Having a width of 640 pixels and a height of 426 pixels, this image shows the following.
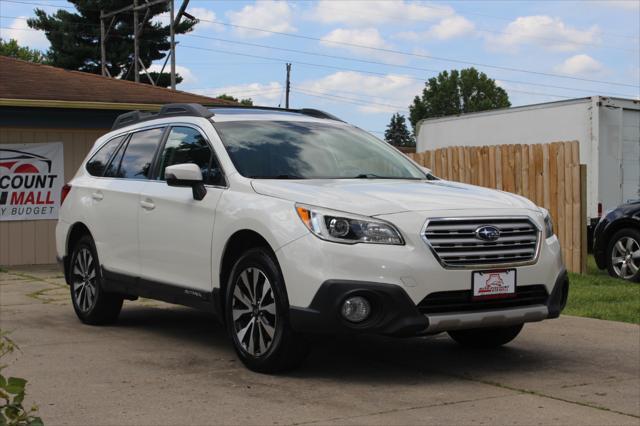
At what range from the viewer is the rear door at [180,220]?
6754mm

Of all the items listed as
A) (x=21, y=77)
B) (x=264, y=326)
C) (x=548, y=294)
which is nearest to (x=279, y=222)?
(x=264, y=326)

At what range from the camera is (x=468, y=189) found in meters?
6.70

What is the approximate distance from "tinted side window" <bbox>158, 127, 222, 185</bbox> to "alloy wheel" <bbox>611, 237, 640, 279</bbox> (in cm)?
707

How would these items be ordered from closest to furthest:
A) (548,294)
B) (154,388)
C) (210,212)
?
(154,388) → (548,294) → (210,212)

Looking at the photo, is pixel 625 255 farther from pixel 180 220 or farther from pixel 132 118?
pixel 180 220

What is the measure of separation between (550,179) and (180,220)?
24.7ft

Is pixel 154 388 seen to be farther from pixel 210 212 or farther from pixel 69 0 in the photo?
pixel 69 0

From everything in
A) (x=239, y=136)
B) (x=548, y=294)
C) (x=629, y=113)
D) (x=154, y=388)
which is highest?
(x=629, y=113)

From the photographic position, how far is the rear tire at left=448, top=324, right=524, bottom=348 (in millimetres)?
7082

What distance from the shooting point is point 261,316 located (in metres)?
6.15

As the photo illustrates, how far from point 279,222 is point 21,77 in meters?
11.6

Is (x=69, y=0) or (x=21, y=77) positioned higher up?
(x=69, y=0)

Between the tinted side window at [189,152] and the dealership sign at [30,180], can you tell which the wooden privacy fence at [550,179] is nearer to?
the dealership sign at [30,180]

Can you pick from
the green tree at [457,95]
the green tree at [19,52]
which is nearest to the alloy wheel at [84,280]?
the green tree at [19,52]
